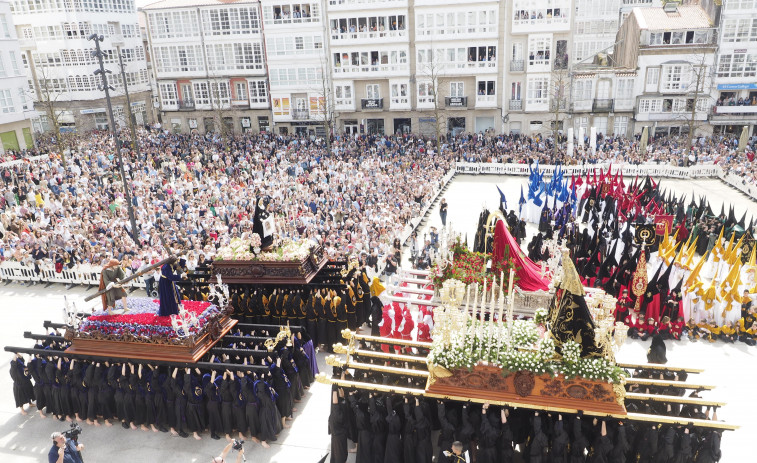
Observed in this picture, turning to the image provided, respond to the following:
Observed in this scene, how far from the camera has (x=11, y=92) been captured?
41562 millimetres

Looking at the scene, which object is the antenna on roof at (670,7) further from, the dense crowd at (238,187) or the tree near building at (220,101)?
the tree near building at (220,101)

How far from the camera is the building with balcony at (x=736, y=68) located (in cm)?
3809

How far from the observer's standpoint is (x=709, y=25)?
128 ft

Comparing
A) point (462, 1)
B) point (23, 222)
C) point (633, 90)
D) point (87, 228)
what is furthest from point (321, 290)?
point (633, 90)

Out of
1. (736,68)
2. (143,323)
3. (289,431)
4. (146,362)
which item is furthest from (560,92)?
(146,362)

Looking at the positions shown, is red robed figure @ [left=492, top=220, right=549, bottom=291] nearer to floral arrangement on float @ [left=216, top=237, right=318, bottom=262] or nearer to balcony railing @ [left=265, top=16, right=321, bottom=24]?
floral arrangement on float @ [left=216, top=237, right=318, bottom=262]

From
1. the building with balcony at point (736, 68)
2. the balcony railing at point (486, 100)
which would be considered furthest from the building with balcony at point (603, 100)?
the balcony railing at point (486, 100)

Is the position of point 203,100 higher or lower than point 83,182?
higher

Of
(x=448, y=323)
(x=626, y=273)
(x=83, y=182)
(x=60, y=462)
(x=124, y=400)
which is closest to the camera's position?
(x=60, y=462)

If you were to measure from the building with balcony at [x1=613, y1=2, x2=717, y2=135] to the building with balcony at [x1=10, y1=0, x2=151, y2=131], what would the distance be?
43045 millimetres

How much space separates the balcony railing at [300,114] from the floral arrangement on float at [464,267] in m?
Result: 33.7

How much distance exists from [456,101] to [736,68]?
67.5 ft

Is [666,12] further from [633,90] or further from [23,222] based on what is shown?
[23,222]

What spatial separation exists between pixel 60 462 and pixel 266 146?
106 feet
